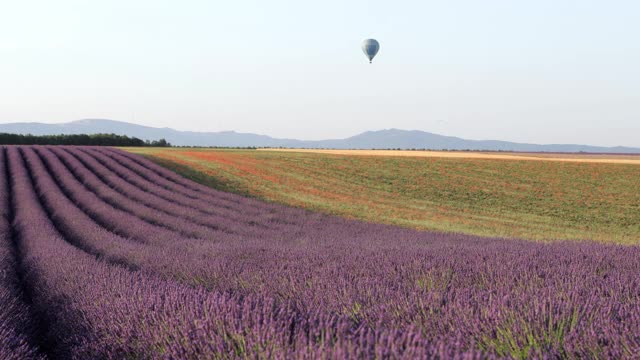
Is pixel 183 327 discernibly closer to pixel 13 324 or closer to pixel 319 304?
pixel 319 304

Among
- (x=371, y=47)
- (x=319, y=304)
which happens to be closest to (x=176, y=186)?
(x=319, y=304)

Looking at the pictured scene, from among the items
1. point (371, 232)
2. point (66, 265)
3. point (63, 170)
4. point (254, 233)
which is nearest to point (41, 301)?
point (66, 265)

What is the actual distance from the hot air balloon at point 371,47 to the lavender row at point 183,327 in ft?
143

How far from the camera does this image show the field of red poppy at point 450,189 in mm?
17031

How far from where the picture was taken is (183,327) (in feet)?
7.31

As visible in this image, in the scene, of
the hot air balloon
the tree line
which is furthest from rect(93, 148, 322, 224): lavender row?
the hot air balloon

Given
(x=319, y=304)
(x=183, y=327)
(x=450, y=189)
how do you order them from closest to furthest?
1. (x=183, y=327)
2. (x=319, y=304)
3. (x=450, y=189)

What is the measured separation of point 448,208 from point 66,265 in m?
16.8

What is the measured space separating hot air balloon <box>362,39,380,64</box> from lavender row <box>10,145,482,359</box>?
143 feet

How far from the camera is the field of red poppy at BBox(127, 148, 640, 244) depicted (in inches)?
671

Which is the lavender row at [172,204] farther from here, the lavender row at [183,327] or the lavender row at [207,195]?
the lavender row at [183,327]

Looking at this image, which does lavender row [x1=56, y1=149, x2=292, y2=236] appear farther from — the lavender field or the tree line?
the tree line

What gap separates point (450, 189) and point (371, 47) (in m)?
25.2

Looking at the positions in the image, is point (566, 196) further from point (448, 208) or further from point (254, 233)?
point (254, 233)
